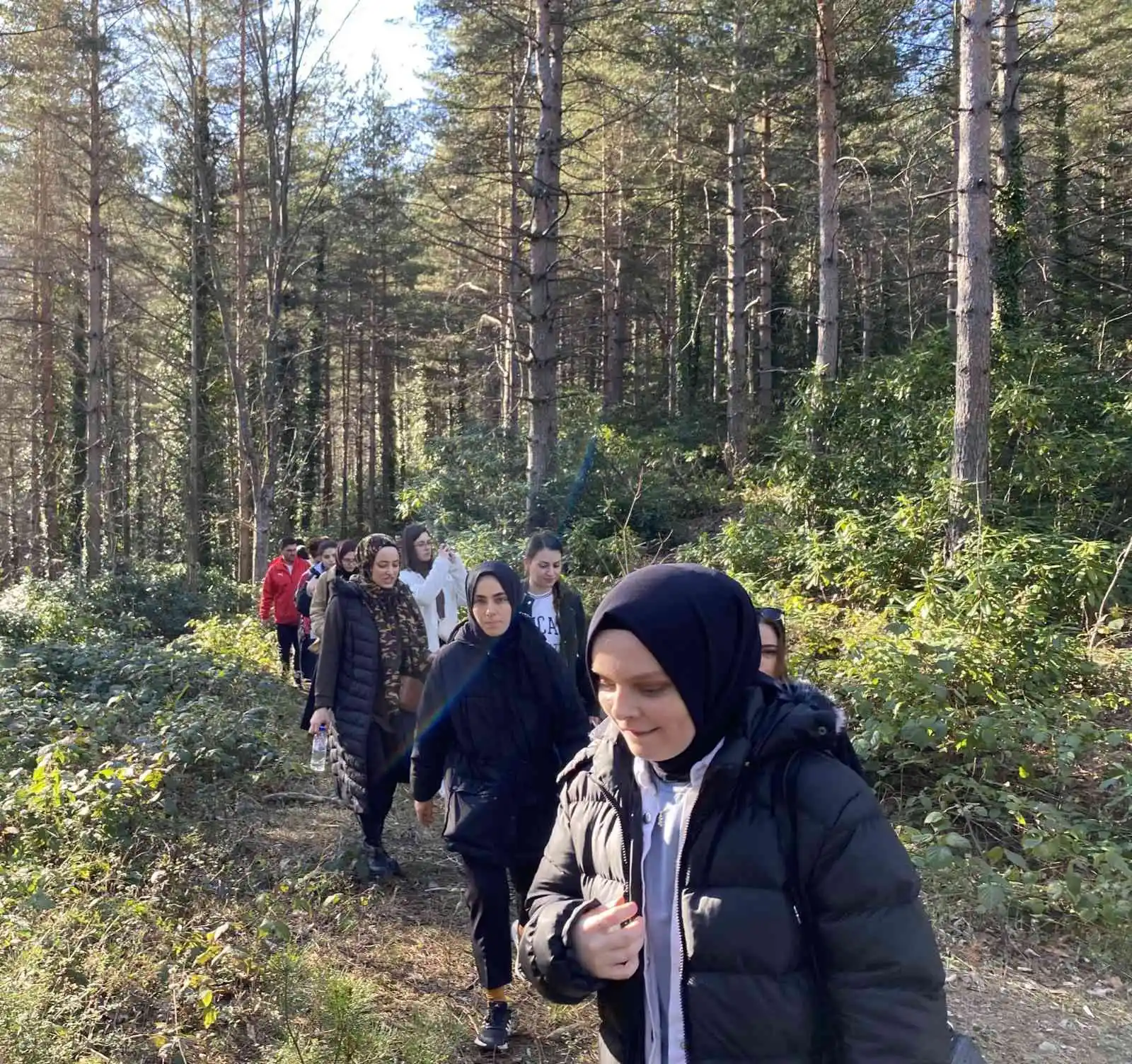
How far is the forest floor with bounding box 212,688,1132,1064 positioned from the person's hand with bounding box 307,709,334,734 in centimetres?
79

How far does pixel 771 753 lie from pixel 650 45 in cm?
1524

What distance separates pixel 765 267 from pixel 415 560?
16265 millimetres

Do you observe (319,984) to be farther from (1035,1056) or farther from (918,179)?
(918,179)

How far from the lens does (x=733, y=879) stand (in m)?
1.50

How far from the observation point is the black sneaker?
3.51 metres

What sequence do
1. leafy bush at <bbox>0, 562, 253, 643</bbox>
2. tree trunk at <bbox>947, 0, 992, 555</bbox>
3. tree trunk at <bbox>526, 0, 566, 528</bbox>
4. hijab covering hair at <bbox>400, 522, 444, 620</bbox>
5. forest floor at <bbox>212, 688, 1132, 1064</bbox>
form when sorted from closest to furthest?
forest floor at <bbox>212, 688, 1132, 1064</bbox> < hijab covering hair at <bbox>400, 522, 444, 620</bbox> < tree trunk at <bbox>947, 0, 992, 555</bbox> < tree trunk at <bbox>526, 0, 566, 528</bbox> < leafy bush at <bbox>0, 562, 253, 643</bbox>

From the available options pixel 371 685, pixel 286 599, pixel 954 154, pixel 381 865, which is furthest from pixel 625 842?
pixel 954 154

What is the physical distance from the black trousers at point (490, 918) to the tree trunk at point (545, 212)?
359 inches

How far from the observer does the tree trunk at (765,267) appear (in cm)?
1967

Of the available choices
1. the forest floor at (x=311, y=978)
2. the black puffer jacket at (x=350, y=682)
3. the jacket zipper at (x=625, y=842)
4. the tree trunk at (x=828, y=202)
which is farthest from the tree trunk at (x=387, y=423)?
the jacket zipper at (x=625, y=842)

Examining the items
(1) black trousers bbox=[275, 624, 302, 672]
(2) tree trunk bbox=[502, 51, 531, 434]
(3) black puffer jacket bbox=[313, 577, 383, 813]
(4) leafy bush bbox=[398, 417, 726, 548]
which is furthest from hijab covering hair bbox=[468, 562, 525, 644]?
(2) tree trunk bbox=[502, 51, 531, 434]

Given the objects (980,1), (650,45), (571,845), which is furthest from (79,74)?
(571,845)

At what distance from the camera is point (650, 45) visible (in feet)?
46.4

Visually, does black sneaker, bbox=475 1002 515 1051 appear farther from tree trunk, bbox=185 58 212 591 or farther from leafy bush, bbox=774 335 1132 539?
tree trunk, bbox=185 58 212 591
